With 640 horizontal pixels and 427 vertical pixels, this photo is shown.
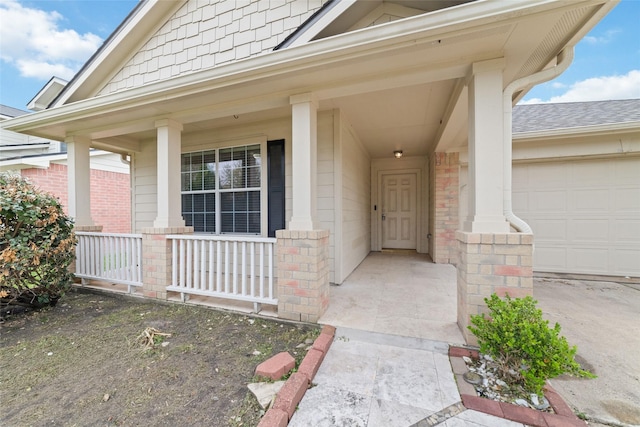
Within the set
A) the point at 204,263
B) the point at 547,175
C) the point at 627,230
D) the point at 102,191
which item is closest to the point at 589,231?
the point at 627,230

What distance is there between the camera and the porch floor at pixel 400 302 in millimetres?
2420

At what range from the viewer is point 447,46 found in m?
2.06

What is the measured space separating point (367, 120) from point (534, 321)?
137 inches

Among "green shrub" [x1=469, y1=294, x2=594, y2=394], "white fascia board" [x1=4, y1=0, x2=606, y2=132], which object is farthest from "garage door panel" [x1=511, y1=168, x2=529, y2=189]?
"green shrub" [x1=469, y1=294, x2=594, y2=394]

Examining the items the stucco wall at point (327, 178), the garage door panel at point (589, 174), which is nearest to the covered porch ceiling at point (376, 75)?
the stucco wall at point (327, 178)

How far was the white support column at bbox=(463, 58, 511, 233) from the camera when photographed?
213 cm

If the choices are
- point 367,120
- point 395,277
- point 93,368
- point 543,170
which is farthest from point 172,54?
point 543,170

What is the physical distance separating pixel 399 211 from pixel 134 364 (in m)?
6.25

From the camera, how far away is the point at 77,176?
4012 mm

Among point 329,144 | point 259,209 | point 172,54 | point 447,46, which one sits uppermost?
point 172,54

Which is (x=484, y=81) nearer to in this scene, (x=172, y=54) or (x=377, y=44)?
(x=377, y=44)

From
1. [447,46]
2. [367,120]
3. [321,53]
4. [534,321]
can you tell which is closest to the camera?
[534,321]

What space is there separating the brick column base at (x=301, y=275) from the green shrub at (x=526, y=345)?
4.75 ft

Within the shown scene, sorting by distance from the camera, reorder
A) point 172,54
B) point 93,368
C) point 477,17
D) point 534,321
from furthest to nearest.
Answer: point 172,54 < point 93,368 < point 477,17 < point 534,321
